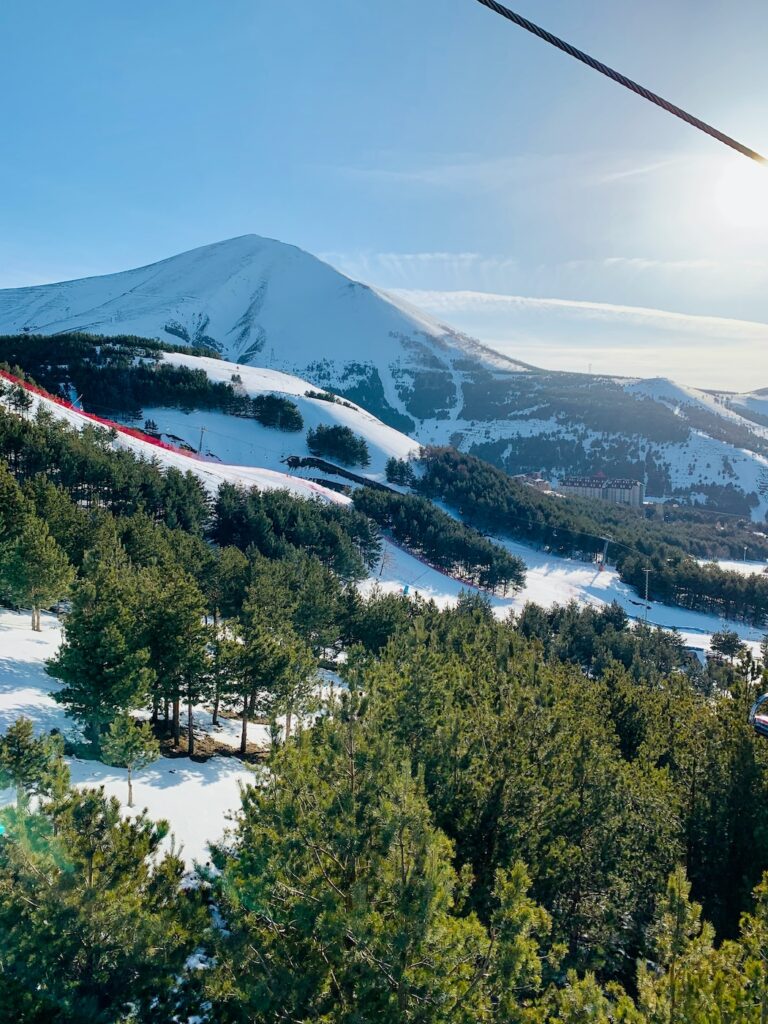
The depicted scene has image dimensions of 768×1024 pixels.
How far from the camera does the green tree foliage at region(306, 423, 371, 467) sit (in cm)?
13112

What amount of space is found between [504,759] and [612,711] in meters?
14.3

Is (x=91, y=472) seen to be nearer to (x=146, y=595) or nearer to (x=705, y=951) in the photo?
(x=146, y=595)

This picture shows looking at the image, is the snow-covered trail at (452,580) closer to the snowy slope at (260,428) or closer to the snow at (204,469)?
the snow at (204,469)

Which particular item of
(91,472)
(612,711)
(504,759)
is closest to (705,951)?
(504,759)

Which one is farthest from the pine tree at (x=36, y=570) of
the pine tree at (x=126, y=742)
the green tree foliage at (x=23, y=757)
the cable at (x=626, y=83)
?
the cable at (x=626, y=83)

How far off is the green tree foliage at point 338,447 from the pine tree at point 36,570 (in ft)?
329

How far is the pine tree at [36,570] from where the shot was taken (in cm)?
3025

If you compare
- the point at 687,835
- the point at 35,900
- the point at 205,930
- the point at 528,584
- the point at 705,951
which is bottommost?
the point at 528,584

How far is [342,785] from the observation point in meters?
8.92

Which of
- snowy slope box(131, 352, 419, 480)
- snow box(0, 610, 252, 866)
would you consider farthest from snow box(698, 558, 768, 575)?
snow box(0, 610, 252, 866)

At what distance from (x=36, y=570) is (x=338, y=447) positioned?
102508mm

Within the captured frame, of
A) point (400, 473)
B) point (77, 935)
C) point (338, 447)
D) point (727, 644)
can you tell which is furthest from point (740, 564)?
point (77, 935)

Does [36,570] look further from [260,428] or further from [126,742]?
[260,428]

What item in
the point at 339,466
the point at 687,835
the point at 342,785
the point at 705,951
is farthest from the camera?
the point at 339,466
